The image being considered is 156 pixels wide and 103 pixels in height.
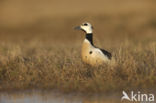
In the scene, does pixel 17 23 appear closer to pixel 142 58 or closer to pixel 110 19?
pixel 110 19

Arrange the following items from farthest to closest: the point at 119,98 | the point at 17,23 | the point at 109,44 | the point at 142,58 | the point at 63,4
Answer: the point at 63,4, the point at 17,23, the point at 109,44, the point at 142,58, the point at 119,98

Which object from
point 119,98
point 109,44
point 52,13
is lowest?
point 119,98

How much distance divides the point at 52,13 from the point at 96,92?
15610mm

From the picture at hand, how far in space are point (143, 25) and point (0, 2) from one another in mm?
8098

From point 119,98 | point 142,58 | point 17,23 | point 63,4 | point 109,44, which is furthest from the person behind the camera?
point 63,4

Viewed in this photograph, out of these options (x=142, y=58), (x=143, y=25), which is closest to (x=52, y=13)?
(x=143, y=25)

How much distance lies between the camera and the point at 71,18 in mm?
24062

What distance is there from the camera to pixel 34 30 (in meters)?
23.0

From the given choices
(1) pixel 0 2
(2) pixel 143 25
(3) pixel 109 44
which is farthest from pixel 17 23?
(3) pixel 109 44

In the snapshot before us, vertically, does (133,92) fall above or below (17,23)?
below

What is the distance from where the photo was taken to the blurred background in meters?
21.8

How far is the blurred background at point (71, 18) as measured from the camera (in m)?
21.8

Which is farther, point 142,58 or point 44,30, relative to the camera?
point 44,30

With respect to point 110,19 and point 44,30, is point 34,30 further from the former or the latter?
point 110,19
